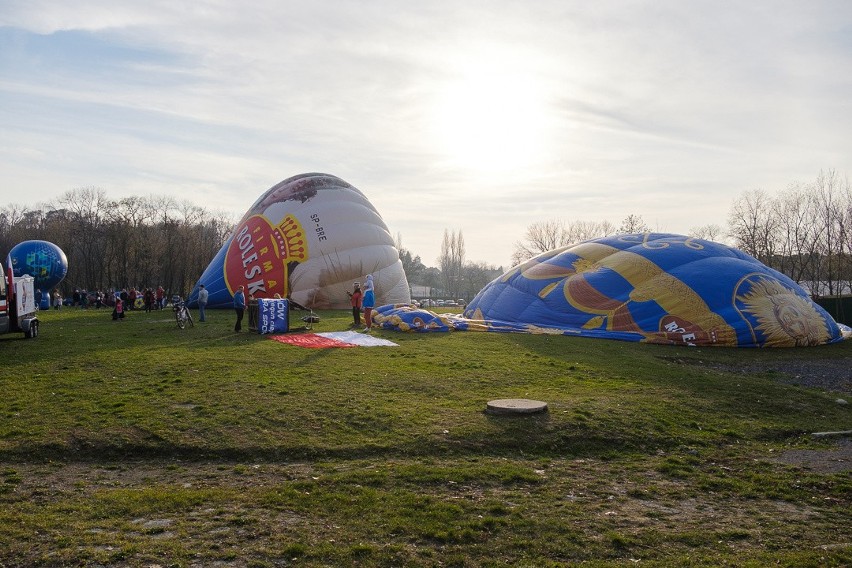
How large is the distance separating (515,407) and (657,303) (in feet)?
40.4

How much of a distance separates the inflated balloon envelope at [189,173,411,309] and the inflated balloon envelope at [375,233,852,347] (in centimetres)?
729

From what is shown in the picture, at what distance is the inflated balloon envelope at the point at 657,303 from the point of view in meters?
20.0

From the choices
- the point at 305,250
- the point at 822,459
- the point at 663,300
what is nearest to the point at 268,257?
the point at 305,250

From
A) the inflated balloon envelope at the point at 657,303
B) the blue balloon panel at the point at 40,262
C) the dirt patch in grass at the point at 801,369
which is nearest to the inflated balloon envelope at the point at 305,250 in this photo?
the inflated balloon envelope at the point at 657,303

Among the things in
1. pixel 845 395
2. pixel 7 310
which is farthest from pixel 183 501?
pixel 7 310

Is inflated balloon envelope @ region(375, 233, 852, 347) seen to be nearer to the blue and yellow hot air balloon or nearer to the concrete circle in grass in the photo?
the blue and yellow hot air balloon

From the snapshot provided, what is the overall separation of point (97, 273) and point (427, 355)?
61001 mm

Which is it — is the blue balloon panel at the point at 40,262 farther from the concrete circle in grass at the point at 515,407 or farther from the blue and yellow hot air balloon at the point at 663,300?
the concrete circle in grass at the point at 515,407

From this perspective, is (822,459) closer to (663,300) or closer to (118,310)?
(663,300)

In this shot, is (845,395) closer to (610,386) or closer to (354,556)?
(610,386)

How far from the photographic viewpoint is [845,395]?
1316 centimetres

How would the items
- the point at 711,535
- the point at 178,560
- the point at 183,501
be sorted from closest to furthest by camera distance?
the point at 178,560, the point at 711,535, the point at 183,501

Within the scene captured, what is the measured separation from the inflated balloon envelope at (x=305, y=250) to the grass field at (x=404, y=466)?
14.4m

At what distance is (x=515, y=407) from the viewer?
9.72m
